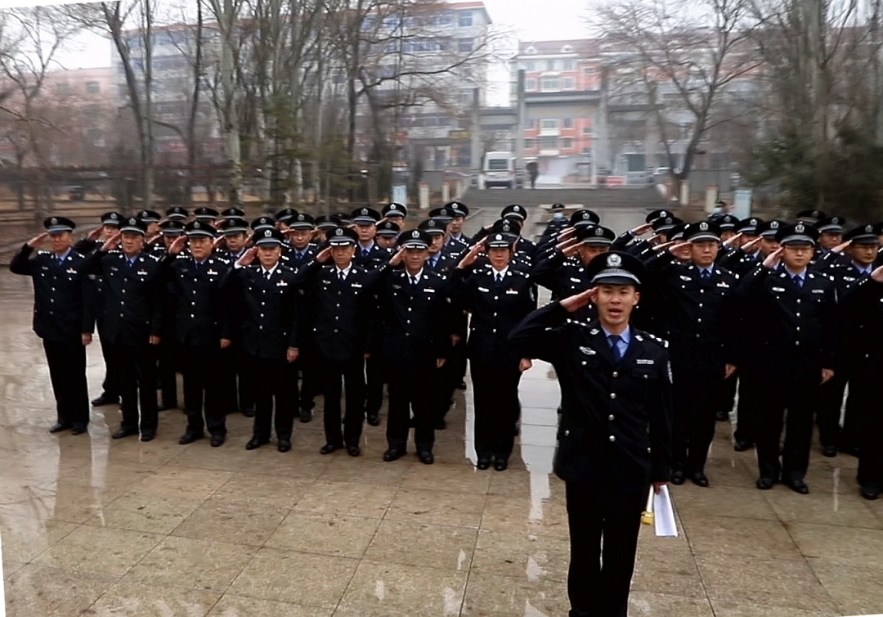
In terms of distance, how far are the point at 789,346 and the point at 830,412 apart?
4.22 feet

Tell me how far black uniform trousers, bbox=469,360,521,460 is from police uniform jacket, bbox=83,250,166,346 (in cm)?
269

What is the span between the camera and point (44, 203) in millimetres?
19656

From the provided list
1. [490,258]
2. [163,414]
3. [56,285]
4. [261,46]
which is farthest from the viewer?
[261,46]

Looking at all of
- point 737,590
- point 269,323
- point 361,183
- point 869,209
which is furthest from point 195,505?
point 361,183

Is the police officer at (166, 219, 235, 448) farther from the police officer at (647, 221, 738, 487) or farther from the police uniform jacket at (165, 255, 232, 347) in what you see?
the police officer at (647, 221, 738, 487)

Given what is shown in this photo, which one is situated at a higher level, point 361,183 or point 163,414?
point 361,183

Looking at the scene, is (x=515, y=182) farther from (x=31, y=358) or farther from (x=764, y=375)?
(x=764, y=375)

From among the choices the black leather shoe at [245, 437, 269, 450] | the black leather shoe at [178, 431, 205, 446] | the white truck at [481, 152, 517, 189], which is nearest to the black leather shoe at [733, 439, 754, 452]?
the black leather shoe at [245, 437, 269, 450]

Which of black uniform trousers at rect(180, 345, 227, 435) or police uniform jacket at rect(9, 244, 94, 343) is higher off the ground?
police uniform jacket at rect(9, 244, 94, 343)

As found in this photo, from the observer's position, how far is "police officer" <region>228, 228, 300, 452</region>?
18.4 feet

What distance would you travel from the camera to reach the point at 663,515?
308 cm

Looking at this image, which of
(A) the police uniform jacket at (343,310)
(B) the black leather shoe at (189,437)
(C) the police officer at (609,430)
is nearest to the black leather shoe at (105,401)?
(B) the black leather shoe at (189,437)

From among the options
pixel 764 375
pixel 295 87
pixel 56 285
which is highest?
pixel 295 87

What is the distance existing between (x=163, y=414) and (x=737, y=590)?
509 centimetres
